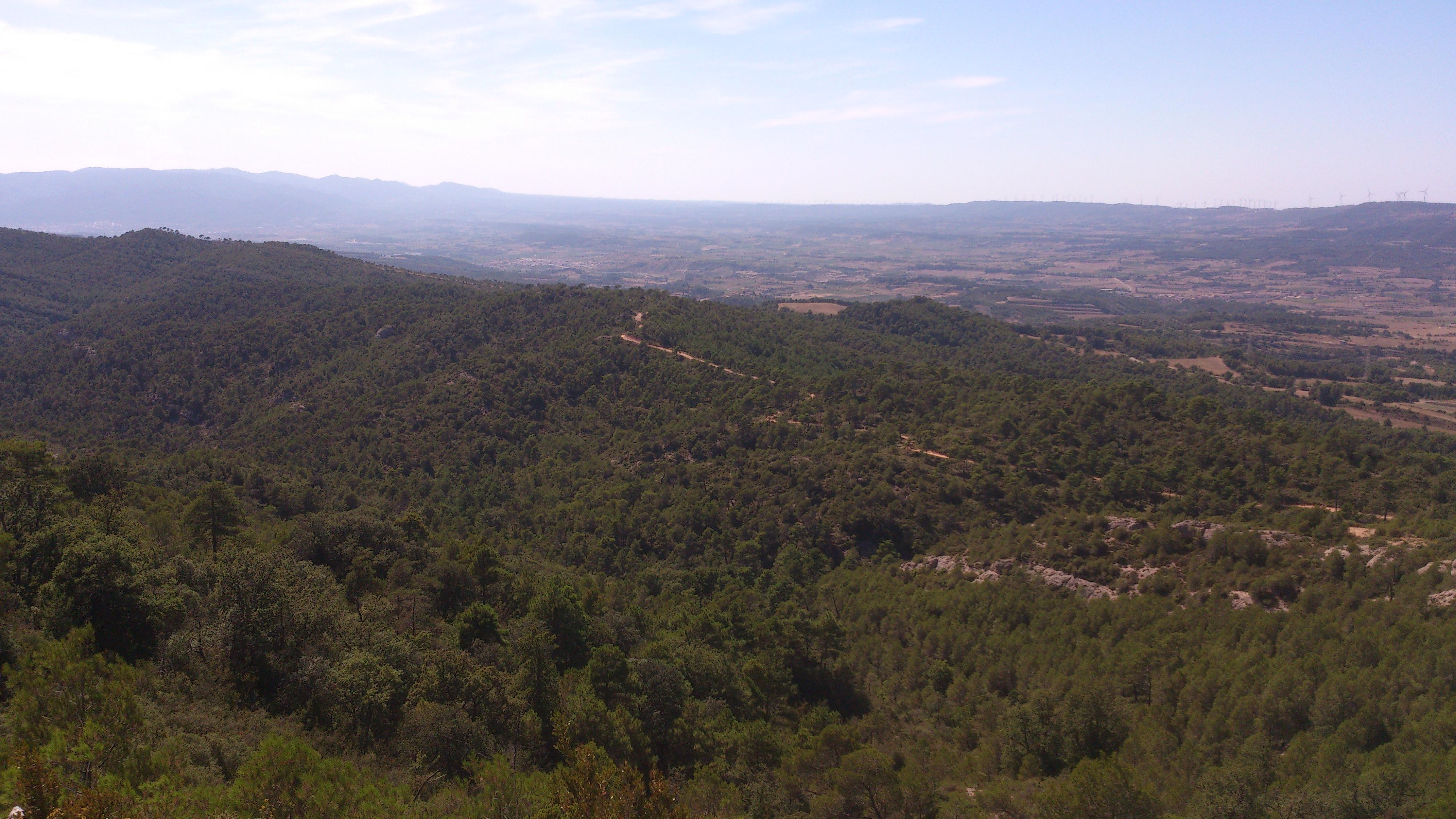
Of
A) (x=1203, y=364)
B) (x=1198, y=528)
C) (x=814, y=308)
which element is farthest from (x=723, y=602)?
(x=814, y=308)

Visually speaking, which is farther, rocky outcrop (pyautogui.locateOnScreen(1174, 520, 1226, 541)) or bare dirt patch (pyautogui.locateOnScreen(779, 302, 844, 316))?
bare dirt patch (pyautogui.locateOnScreen(779, 302, 844, 316))

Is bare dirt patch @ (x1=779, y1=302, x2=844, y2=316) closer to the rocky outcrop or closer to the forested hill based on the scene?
the forested hill

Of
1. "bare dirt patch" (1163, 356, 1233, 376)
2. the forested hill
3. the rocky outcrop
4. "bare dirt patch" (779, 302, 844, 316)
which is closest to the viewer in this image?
the forested hill

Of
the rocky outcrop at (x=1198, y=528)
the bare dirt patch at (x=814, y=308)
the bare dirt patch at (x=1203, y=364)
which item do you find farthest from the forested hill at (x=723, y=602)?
the bare dirt patch at (x=814, y=308)

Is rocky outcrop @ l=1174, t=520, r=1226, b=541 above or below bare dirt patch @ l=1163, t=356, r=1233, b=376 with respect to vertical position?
below

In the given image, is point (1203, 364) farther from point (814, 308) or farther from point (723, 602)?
point (723, 602)

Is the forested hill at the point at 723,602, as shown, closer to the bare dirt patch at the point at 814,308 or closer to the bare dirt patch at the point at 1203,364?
A: the bare dirt patch at the point at 1203,364

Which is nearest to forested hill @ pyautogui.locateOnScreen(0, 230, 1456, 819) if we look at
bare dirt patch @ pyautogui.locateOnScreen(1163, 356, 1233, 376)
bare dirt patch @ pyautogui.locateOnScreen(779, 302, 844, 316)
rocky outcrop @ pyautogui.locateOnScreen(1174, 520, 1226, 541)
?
rocky outcrop @ pyautogui.locateOnScreen(1174, 520, 1226, 541)

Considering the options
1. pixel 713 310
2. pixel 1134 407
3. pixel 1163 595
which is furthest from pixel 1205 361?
pixel 1163 595
